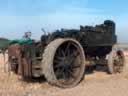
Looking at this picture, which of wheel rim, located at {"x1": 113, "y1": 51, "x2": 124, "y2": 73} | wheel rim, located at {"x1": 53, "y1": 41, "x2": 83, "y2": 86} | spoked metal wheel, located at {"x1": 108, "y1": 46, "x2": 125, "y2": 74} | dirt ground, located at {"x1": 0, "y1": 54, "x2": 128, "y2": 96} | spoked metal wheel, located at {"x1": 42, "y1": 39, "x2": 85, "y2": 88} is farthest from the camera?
wheel rim, located at {"x1": 113, "y1": 51, "x2": 124, "y2": 73}

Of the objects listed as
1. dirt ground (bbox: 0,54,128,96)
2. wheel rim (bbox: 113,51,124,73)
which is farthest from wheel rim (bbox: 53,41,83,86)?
wheel rim (bbox: 113,51,124,73)

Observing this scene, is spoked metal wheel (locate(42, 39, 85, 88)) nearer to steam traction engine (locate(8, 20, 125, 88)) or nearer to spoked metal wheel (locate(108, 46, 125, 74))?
steam traction engine (locate(8, 20, 125, 88))

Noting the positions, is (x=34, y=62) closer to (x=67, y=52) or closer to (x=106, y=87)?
(x=67, y=52)

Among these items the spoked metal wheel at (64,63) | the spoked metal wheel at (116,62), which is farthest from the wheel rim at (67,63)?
the spoked metal wheel at (116,62)

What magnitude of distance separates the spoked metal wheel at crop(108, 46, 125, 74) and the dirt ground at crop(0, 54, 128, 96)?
1320mm

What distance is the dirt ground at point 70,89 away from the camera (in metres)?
9.53

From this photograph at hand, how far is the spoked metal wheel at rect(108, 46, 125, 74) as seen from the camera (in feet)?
44.7

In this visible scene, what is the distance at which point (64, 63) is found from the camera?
11.1 meters

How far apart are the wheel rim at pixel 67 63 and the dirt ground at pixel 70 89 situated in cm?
41

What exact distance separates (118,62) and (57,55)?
406cm

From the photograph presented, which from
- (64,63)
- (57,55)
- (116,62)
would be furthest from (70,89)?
(116,62)

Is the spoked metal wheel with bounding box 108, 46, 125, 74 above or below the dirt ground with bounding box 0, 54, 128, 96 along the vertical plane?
above

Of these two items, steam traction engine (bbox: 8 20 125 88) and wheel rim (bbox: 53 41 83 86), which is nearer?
steam traction engine (bbox: 8 20 125 88)

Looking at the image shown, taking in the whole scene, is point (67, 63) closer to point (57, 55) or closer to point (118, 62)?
point (57, 55)
